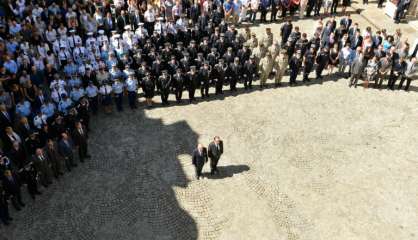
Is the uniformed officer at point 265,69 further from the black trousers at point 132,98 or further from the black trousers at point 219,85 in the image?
the black trousers at point 132,98

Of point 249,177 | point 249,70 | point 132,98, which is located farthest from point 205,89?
point 249,177

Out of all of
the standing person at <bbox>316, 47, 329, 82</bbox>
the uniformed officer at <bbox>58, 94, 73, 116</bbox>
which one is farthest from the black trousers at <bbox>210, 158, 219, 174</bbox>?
the standing person at <bbox>316, 47, 329, 82</bbox>

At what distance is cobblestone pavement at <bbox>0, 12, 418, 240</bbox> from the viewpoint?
12422 millimetres

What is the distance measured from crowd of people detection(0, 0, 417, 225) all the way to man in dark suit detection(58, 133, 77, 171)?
3 centimetres

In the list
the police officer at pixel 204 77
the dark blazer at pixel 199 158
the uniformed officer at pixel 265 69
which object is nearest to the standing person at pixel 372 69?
the uniformed officer at pixel 265 69

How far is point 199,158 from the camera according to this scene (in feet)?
43.3

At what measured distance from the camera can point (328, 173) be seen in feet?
47.1

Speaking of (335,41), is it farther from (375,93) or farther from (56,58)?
(56,58)

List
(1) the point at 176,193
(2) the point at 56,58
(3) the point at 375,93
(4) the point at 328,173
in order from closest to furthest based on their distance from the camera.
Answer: (1) the point at 176,193 → (4) the point at 328,173 → (2) the point at 56,58 → (3) the point at 375,93

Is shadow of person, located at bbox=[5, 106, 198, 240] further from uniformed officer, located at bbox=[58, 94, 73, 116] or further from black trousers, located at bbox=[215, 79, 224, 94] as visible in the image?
black trousers, located at bbox=[215, 79, 224, 94]

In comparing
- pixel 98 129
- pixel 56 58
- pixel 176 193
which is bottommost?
pixel 176 193

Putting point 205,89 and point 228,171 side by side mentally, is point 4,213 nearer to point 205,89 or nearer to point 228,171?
point 228,171

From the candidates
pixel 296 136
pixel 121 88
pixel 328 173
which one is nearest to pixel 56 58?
pixel 121 88

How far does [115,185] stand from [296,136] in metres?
6.57
